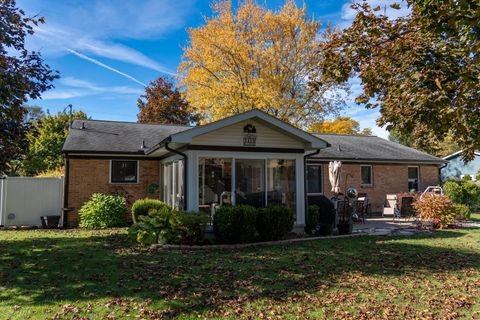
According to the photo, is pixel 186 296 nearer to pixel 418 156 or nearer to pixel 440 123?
pixel 440 123

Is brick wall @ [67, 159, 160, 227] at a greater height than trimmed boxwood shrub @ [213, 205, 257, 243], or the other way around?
brick wall @ [67, 159, 160, 227]

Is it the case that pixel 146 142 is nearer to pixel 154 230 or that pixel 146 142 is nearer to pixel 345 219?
pixel 154 230

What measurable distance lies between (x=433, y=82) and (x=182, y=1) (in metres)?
11.1

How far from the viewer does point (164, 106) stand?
3397 centimetres

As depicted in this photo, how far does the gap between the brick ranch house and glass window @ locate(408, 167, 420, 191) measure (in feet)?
0.16

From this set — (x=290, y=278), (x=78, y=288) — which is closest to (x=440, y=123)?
(x=290, y=278)

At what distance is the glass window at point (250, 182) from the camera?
36.9 feet

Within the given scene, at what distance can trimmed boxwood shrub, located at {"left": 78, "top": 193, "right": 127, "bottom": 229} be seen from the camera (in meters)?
13.7

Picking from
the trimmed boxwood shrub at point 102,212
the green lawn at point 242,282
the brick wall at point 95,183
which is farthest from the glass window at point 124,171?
the green lawn at point 242,282

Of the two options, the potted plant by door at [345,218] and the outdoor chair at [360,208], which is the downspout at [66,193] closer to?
the potted plant by door at [345,218]

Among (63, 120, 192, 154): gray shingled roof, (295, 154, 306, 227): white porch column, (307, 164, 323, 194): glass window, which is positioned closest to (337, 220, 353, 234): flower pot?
(295, 154, 306, 227): white porch column

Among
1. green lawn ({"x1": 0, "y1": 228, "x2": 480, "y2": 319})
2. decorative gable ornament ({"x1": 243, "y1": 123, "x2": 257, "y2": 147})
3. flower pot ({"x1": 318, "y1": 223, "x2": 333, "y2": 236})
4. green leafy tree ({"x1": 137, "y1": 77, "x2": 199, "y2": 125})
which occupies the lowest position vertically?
green lawn ({"x1": 0, "y1": 228, "x2": 480, "y2": 319})

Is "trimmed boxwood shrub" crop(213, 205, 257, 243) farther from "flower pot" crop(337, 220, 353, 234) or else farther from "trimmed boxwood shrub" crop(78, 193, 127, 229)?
"trimmed boxwood shrub" crop(78, 193, 127, 229)

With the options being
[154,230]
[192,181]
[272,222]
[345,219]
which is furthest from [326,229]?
[154,230]
